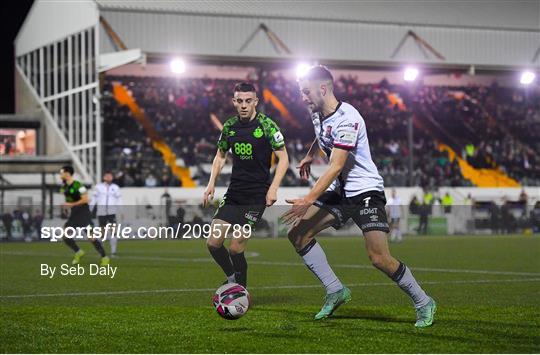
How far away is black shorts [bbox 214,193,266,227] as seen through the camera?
39.3ft

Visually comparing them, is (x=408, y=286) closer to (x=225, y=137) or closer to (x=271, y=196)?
(x=271, y=196)

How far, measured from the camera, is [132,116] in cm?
Answer: 4759

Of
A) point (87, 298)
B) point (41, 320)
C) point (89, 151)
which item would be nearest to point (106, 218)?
point (87, 298)

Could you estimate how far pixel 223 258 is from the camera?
12.3 metres

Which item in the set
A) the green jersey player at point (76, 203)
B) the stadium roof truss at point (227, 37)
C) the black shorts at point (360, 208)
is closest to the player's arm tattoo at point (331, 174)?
the black shorts at point (360, 208)

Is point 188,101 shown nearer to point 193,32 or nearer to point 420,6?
point 193,32

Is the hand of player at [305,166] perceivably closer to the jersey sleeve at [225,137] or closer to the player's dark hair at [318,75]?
A: the player's dark hair at [318,75]

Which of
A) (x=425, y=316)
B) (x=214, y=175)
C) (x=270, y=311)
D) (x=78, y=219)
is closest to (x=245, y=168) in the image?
(x=214, y=175)

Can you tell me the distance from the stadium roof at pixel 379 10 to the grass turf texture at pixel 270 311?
Result: 25.2 metres

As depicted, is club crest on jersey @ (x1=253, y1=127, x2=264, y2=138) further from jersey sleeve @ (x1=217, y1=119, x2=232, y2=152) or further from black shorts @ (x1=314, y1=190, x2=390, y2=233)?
black shorts @ (x1=314, y1=190, x2=390, y2=233)

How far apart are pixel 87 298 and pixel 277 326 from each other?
15.7 feet

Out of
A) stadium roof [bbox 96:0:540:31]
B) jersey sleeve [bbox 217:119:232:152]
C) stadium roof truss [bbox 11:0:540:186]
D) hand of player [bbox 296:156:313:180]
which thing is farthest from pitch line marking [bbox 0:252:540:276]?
stadium roof [bbox 96:0:540:31]

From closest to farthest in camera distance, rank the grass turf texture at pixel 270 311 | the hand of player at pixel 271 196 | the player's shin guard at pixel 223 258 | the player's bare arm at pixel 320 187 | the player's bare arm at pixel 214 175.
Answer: the grass turf texture at pixel 270 311, the player's bare arm at pixel 320 187, the hand of player at pixel 271 196, the player's bare arm at pixel 214 175, the player's shin guard at pixel 223 258

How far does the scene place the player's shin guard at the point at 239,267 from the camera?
12.4 meters
